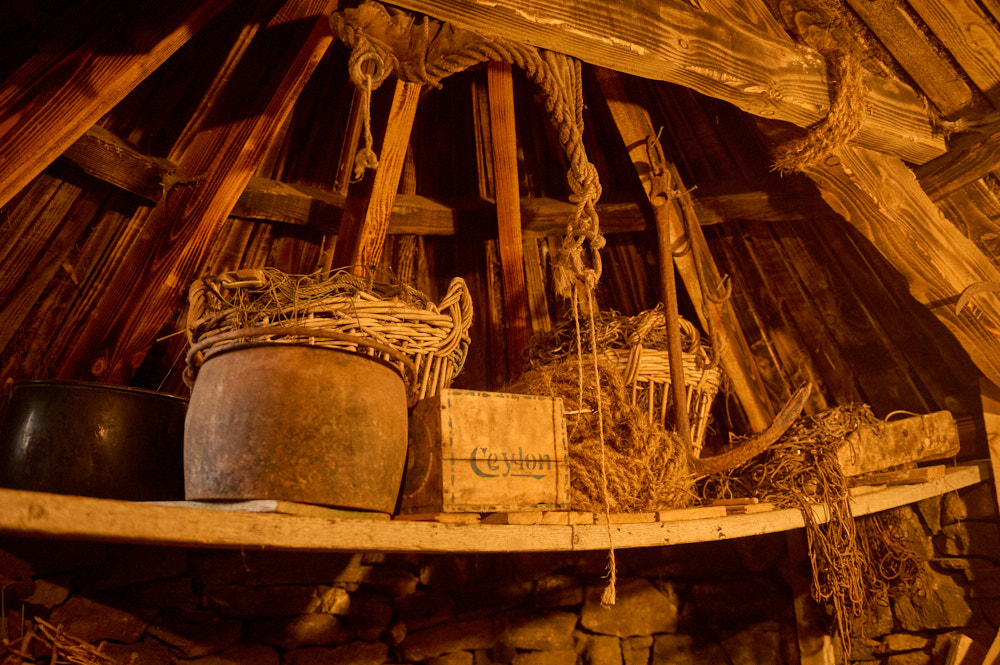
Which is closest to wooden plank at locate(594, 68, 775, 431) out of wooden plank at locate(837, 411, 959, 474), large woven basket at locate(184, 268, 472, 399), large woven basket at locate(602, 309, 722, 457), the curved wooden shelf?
large woven basket at locate(602, 309, 722, 457)

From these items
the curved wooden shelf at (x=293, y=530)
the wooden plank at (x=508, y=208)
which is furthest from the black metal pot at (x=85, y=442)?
the wooden plank at (x=508, y=208)

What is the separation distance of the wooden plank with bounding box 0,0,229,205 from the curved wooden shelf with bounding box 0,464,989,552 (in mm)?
925

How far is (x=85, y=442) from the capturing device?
163 cm

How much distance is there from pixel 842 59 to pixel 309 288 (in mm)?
1644

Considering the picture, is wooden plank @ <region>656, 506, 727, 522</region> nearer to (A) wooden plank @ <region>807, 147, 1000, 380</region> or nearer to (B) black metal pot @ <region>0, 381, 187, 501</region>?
(A) wooden plank @ <region>807, 147, 1000, 380</region>

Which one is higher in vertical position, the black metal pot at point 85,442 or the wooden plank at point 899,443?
the wooden plank at point 899,443

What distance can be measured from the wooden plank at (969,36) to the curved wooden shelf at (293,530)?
1.49 metres

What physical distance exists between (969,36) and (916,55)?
14cm

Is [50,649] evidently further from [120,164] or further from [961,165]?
[961,165]

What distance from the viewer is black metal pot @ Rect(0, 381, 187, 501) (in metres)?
1.60

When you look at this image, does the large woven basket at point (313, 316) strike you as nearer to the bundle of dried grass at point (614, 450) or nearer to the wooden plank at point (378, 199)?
the bundle of dried grass at point (614, 450)

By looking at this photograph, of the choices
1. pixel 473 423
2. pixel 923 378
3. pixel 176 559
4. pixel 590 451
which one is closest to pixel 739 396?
pixel 923 378

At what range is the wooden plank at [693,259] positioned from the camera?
2.46 m

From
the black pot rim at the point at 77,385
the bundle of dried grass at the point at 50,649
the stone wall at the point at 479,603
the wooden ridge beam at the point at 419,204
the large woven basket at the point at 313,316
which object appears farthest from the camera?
the wooden ridge beam at the point at 419,204
